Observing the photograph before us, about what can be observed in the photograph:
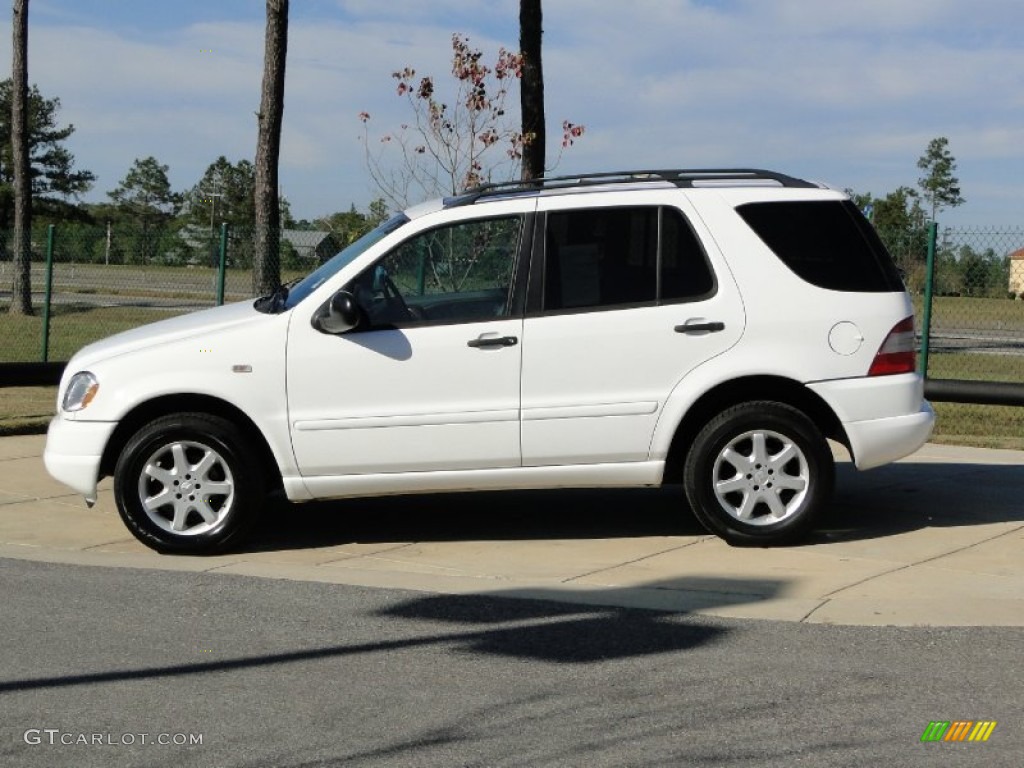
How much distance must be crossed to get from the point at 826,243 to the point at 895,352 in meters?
0.70

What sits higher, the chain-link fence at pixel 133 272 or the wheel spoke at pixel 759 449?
the chain-link fence at pixel 133 272

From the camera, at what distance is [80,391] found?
828 cm

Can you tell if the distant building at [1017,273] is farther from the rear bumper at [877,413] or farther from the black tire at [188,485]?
the black tire at [188,485]

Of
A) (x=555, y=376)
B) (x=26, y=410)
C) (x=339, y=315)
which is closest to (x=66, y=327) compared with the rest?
(x=26, y=410)

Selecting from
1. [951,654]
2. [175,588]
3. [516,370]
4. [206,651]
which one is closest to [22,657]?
[206,651]

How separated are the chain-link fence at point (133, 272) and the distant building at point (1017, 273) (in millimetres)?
7869

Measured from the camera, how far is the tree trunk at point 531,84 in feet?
62.8

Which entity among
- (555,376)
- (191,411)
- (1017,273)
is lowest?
(191,411)

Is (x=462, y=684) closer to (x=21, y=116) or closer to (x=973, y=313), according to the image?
(x=973, y=313)

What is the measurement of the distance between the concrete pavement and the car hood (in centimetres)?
110

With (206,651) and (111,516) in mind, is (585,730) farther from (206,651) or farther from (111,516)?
(111,516)

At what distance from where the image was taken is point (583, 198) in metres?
8.34

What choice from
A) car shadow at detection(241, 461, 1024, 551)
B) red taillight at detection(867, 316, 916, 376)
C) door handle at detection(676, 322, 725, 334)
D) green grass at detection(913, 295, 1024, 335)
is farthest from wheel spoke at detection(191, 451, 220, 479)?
green grass at detection(913, 295, 1024, 335)

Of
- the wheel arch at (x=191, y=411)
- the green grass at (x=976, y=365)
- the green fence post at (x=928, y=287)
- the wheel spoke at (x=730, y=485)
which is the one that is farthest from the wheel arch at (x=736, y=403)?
the green grass at (x=976, y=365)
